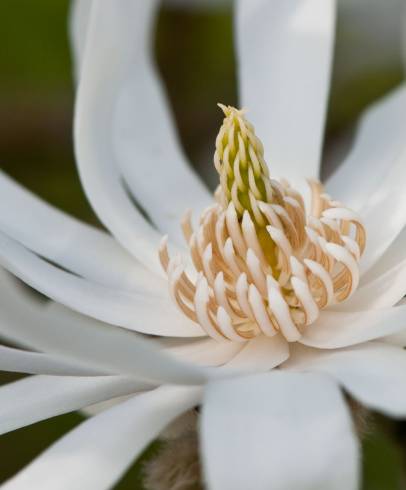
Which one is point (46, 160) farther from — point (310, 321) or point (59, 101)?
point (310, 321)

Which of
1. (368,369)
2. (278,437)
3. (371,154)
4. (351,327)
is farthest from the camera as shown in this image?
(371,154)

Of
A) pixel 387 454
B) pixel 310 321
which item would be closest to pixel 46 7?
pixel 387 454

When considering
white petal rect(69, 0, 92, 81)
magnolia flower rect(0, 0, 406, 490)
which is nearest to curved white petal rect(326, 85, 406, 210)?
magnolia flower rect(0, 0, 406, 490)

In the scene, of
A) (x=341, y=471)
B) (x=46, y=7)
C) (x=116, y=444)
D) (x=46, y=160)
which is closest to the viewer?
(x=341, y=471)

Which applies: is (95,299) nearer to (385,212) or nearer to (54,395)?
(54,395)

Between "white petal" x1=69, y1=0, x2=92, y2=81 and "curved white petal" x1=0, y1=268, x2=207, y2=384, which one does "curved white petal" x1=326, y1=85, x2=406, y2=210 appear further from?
"curved white petal" x1=0, y1=268, x2=207, y2=384

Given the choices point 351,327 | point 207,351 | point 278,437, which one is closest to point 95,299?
point 207,351

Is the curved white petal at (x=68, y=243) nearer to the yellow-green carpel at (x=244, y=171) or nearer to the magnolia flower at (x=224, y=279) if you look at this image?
the magnolia flower at (x=224, y=279)
